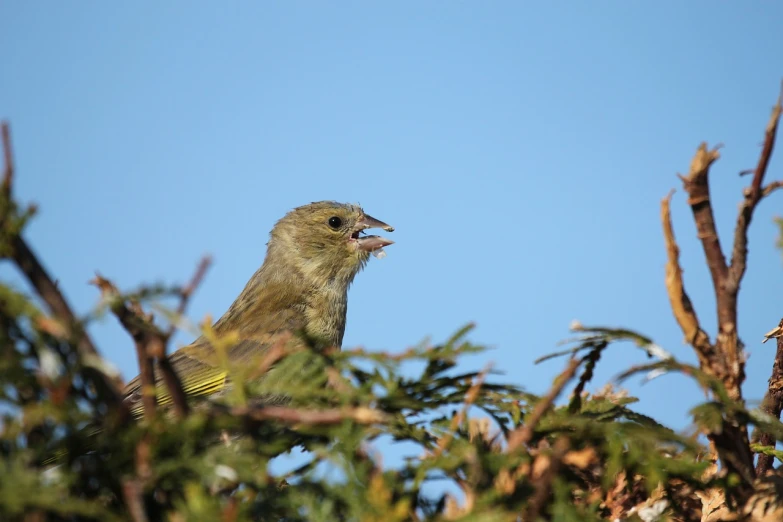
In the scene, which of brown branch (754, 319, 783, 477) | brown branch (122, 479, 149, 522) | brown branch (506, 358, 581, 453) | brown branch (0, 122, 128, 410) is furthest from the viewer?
brown branch (754, 319, 783, 477)

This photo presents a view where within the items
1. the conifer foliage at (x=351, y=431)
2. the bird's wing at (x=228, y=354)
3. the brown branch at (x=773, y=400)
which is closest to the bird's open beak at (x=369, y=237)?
the bird's wing at (x=228, y=354)

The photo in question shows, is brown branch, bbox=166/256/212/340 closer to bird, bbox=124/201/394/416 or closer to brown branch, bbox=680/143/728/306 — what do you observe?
brown branch, bbox=680/143/728/306

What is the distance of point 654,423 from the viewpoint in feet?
6.14

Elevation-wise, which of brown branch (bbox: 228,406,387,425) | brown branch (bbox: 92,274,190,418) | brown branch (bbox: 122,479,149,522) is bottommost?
brown branch (bbox: 122,479,149,522)

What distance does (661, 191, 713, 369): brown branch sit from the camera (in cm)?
179

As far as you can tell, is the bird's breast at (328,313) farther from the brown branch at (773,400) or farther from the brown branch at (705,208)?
the brown branch at (705,208)

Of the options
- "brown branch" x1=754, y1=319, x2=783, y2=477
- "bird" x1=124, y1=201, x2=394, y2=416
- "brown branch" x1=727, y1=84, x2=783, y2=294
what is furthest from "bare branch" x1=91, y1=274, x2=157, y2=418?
"bird" x1=124, y1=201, x2=394, y2=416

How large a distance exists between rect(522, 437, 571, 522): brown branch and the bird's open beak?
6.30 meters

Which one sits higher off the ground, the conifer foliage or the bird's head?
the bird's head

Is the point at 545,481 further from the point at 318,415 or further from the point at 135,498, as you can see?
the point at 135,498

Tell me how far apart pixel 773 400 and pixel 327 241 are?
599 centimetres

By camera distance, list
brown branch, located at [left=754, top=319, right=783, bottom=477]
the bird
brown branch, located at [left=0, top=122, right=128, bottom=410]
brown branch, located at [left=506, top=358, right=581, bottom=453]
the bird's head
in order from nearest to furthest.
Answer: brown branch, located at [left=0, top=122, right=128, bottom=410] → brown branch, located at [left=506, top=358, right=581, bottom=453] → brown branch, located at [left=754, top=319, right=783, bottom=477] → the bird → the bird's head

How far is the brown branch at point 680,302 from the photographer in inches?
70.5

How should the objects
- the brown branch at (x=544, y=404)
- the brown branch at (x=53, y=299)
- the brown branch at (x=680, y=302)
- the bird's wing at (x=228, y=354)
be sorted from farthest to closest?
the bird's wing at (x=228, y=354) < the brown branch at (x=680, y=302) < the brown branch at (x=544, y=404) < the brown branch at (x=53, y=299)
